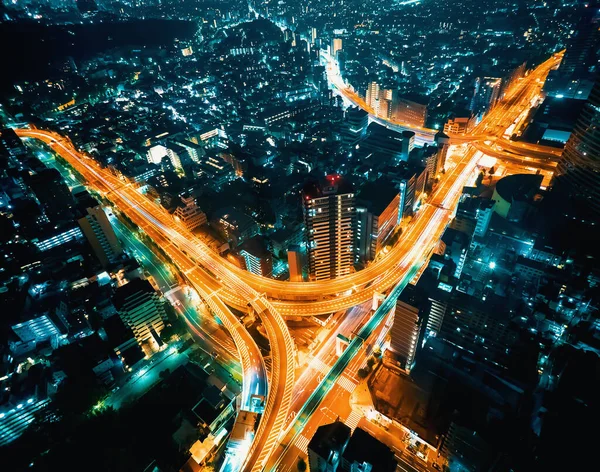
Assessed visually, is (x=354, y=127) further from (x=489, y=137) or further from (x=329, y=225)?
(x=329, y=225)

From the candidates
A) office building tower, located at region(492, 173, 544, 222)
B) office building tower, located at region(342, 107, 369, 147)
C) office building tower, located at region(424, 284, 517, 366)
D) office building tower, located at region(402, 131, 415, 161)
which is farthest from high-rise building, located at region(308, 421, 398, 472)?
office building tower, located at region(342, 107, 369, 147)

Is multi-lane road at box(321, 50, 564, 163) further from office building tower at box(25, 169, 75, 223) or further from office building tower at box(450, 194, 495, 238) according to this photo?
office building tower at box(25, 169, 75, 223)

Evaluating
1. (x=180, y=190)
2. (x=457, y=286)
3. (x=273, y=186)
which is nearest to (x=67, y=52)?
(x=180, y=190)

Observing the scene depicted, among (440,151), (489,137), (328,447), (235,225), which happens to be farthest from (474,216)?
(328,447)

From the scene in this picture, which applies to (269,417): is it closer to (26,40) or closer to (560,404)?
(560,404)

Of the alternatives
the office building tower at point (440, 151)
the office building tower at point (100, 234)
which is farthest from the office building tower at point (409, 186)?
the office building tower at point (100, 234)

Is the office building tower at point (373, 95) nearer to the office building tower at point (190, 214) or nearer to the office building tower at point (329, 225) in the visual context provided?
the office building tower at point (329, 225)

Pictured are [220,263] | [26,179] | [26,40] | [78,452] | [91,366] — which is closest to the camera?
[78,452]
